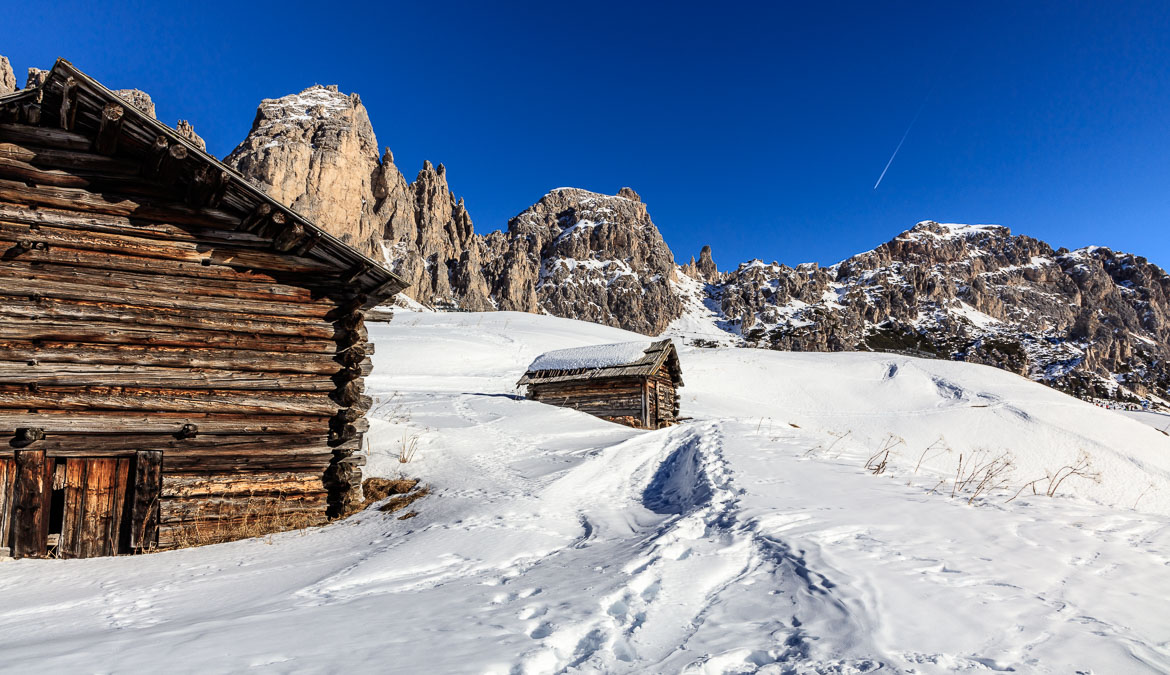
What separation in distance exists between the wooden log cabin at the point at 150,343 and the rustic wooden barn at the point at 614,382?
1364 cm

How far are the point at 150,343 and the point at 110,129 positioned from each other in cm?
284

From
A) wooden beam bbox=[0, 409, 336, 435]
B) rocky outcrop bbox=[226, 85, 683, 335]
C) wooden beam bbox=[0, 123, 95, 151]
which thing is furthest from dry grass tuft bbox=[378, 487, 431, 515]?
rocky outcrop bbox=[226, 85, 683, 335]

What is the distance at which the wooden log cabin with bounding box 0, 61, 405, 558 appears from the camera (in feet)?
23.7

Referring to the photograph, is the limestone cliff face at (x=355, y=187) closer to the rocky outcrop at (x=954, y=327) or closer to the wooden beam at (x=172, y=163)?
the rocky outcrop at (x=954, y=327)

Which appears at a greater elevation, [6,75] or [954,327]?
[6,75]

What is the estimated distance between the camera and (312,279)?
8.85 metres

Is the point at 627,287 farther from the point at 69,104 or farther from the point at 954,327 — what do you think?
the point at 69,104

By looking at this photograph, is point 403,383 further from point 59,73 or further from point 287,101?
point 287,101

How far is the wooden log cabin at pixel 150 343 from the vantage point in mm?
7238

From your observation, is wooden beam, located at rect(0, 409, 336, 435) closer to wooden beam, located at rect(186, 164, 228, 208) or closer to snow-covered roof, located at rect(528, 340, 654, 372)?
wooden beam, located at rect(186, 164, 228, 208)

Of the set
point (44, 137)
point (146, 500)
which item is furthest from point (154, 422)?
point (44, 137)

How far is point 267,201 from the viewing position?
8.13 m

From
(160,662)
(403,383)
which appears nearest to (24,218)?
(160,662)

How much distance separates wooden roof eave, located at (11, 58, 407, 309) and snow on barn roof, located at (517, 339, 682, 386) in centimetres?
1289
